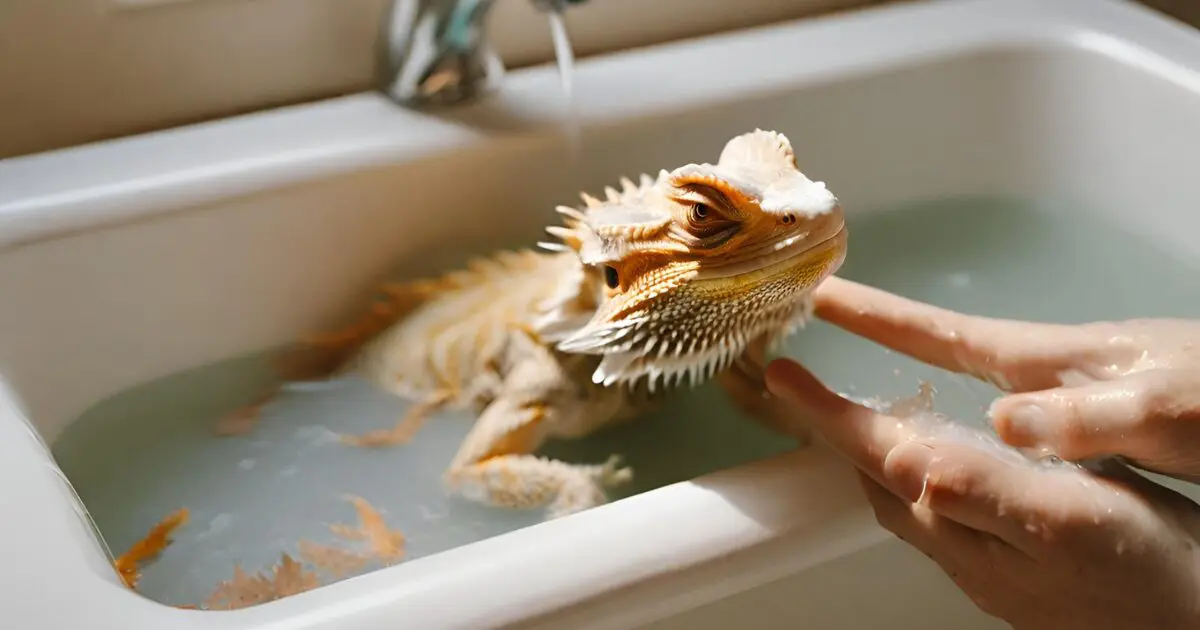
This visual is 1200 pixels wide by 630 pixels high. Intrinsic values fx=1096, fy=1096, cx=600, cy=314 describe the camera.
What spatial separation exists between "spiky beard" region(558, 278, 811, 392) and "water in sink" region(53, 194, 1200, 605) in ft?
0.51

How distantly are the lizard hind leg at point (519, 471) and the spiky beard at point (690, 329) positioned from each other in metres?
0.10

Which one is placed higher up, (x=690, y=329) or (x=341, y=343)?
(x=690, y=329)

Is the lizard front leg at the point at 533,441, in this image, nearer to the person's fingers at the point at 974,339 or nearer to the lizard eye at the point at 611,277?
the lizard eye at the point at 611,277

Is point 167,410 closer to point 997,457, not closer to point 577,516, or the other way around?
point 577,516

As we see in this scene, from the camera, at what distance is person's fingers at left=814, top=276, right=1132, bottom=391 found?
875 millimetres

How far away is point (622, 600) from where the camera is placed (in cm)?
71

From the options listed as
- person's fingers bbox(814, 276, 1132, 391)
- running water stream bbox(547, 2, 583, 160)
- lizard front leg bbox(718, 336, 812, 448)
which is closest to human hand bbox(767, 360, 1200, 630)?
person's fingers bbox(814, 276, 1132, 391)

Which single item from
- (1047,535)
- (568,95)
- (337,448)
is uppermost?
(568,95)

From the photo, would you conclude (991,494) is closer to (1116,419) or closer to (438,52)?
(1116,419)

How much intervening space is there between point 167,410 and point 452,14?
52 centimetres

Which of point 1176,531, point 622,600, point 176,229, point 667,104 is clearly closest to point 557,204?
point 667,104

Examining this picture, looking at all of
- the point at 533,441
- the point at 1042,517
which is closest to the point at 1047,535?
the point at 1042,517

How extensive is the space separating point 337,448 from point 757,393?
437 millimetres

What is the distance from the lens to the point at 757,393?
3.53ft
